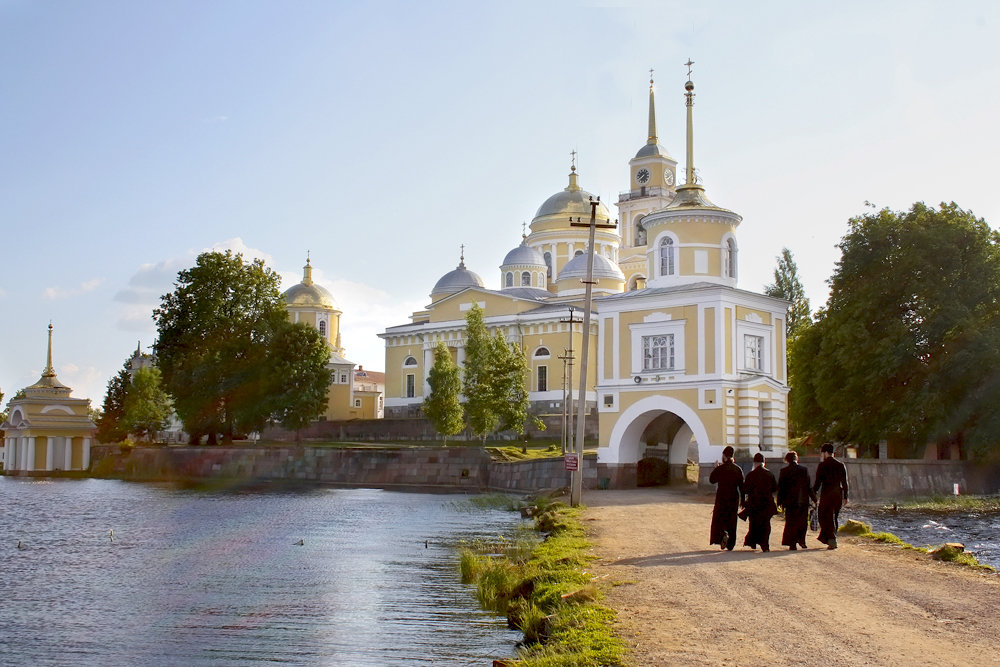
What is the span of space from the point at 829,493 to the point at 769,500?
1236 mm

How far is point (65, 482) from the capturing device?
7431cm

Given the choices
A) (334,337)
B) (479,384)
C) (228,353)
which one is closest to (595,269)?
(479,384)

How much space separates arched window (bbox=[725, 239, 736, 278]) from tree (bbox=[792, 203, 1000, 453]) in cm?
784

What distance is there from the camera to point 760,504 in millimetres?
20875

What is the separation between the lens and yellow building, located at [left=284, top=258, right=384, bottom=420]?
103750 millimetres

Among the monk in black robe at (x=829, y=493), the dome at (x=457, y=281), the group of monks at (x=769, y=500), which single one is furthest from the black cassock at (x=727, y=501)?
the dome at (x=457, y=281)

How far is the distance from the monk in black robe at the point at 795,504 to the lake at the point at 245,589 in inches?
245

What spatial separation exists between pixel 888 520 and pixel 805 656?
1021 inches

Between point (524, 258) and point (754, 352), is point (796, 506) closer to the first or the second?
point (754, 352)

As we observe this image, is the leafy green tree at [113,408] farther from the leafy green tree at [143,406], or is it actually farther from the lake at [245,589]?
the lake at [245,589]

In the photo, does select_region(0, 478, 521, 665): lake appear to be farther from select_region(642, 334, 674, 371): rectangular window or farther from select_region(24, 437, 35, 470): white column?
select_region(24, 437, 35, 470): white column

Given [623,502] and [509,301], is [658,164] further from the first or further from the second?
[623,502]

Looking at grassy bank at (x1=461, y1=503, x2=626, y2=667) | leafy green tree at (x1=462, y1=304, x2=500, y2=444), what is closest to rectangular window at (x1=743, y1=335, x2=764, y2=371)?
grassy bank at (x1=461, y1=503, x2=626, y2=667)

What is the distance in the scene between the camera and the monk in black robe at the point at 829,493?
21.1m
